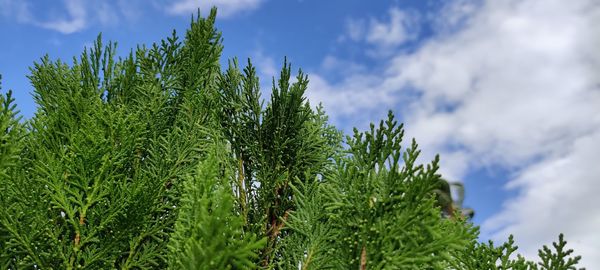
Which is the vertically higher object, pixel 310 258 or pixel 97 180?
pixel 97 180

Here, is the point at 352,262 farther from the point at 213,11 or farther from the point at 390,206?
the point at 213,11

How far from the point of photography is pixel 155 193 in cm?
558

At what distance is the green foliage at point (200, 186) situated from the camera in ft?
13.7

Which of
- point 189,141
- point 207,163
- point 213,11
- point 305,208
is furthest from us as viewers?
point 213,11

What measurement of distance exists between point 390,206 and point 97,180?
2.93m

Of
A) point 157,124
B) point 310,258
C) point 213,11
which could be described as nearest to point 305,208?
point 310,258

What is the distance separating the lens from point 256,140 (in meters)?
5.97

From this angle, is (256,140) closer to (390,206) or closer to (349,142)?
(349,142)

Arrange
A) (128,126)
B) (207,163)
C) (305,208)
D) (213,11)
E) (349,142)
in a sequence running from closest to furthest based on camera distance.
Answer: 1. (207,163)
2. (349,142)
3. (305,208)
4. (128,126)
5. (213,11)

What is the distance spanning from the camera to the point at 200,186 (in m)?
4.09

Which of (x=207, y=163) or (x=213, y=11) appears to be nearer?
(x=207, y=163)

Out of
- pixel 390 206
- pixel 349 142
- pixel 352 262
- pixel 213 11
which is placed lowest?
pixel 352 262

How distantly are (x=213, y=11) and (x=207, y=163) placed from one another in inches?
167

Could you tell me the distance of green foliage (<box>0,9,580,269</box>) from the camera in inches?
164
